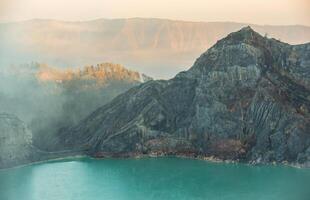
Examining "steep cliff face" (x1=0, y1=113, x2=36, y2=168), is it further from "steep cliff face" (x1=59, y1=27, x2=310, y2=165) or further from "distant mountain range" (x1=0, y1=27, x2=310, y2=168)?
"steep cliff face" (x1=59, y1=27, x2=310, y2=165)

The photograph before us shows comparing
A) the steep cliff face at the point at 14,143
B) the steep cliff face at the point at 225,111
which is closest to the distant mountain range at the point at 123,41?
the steep cliff face at the point at 225,111

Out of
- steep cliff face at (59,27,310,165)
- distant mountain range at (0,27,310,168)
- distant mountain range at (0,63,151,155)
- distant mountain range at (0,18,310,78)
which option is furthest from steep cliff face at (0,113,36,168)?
distant mountain range at (0,18,310,78)

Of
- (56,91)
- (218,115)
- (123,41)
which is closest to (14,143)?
(56,91)

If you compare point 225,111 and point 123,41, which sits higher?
point 123,41

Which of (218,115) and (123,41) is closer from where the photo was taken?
(218,115)

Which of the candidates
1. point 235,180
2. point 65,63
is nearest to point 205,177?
point 235,180

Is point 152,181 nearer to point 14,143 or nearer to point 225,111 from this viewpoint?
point 225,111

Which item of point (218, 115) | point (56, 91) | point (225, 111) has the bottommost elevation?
point (56, 91)
